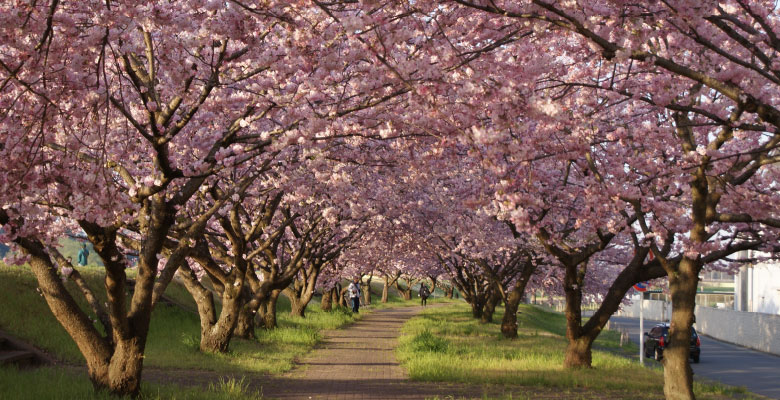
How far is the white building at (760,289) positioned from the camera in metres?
50.3

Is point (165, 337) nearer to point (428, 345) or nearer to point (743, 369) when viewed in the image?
point (428, 345)

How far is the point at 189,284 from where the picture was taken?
17.6m

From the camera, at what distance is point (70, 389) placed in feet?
31.5

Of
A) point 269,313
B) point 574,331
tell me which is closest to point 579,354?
point 574,331

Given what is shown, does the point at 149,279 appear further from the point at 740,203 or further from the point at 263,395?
the point at 740,203

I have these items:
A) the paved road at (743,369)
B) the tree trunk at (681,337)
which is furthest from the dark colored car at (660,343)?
the tree trunk at (681,337)

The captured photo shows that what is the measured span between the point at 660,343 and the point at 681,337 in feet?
58.4

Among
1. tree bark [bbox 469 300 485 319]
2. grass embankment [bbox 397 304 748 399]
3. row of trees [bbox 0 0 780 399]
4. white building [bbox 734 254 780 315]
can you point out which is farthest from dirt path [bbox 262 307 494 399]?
white building [bbox 734 254 780 315]

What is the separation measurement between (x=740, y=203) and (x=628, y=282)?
16.7 feet

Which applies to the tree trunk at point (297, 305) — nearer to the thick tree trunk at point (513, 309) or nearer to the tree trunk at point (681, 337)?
the thick tree trunk at point (513, 309)

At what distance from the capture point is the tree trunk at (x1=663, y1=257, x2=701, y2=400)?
1131cm

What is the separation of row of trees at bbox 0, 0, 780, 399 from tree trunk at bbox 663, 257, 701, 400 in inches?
1.7

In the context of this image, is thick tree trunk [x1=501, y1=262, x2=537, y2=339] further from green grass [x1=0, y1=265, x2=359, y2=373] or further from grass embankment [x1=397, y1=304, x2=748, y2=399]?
green grass [x1=0, y1=265, x2=359, y2=373]

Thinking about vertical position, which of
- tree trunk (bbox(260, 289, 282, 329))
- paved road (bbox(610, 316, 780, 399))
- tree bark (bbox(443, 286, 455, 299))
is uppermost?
tree bark (bbox(443, 286, 455, 299))
